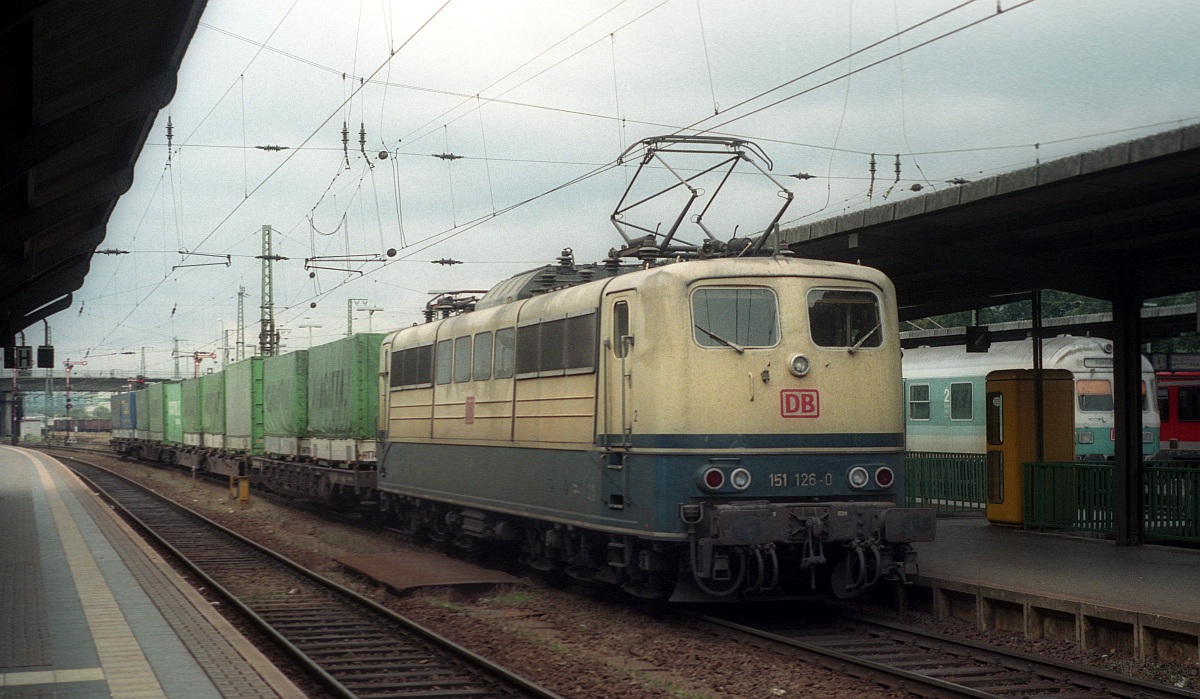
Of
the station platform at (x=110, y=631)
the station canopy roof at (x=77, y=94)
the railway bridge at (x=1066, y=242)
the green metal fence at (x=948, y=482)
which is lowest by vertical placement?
the station platform at (x=110, y=631)

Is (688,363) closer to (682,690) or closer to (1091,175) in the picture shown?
(682,690)

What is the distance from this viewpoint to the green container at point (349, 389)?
71.4 feet

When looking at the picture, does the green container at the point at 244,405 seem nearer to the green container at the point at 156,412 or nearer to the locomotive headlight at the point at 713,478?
the green container at the point at 156,412

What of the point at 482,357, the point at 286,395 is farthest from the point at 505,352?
the point at 286,395

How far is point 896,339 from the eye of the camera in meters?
11.7

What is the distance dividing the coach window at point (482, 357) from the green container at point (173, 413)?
106ft

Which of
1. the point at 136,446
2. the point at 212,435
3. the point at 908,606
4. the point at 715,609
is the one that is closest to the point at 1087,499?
the point at 908,606

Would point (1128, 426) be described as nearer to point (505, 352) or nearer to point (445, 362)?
point (505, 352)

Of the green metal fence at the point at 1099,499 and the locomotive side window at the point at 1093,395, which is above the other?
the locomotive side window at the point at 1093,395

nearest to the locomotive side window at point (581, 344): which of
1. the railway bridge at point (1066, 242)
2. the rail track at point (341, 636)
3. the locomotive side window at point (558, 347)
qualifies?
the locomotive side window at point (558, 347)

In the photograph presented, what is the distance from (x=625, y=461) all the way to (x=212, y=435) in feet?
98.0

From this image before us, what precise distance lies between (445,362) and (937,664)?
336 inches

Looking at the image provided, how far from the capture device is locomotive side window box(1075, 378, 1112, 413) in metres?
25.1

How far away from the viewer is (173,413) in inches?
1845
